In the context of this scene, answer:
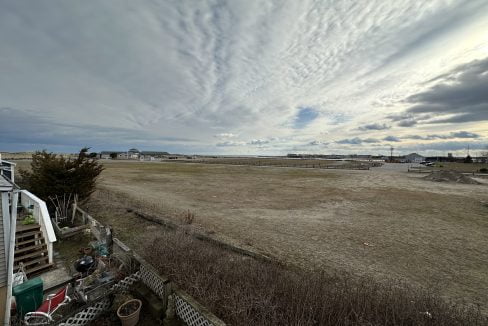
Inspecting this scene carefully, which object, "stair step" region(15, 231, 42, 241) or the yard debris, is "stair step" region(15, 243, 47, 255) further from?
the yard debris

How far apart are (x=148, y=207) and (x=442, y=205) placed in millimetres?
20486

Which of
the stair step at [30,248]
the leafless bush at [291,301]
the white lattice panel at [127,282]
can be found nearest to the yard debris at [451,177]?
the leafless bush at [291,301]

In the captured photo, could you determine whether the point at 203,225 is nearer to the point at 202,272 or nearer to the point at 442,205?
the point at 202,272

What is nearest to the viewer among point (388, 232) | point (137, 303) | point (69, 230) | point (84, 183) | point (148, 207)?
point (137, 303)

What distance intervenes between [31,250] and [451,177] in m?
43.2

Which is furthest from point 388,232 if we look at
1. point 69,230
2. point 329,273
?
point 69,230

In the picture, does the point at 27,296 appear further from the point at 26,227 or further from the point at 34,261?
the point at 26,227

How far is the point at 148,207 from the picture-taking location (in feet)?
40.1

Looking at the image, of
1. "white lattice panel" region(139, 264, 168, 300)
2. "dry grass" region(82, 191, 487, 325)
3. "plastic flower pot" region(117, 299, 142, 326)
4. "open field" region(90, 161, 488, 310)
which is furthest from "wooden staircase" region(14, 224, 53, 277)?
"plastic flower pot" region(117, 299, 142, 326)

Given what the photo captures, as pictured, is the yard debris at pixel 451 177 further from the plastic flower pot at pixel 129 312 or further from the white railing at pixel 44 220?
the white railing at pixel 44 220

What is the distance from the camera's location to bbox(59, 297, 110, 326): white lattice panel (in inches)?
151

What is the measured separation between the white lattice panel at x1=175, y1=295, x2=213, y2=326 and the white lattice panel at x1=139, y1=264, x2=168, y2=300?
1.21 feet

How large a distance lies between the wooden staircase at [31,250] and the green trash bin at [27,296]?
2069 millimetres

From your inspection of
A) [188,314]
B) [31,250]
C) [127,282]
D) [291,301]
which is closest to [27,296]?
[127,282]
